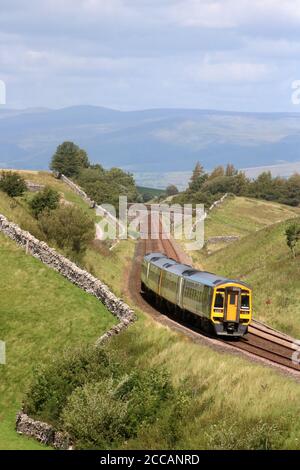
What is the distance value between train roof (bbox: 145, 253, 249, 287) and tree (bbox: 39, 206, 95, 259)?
5743 millimetres

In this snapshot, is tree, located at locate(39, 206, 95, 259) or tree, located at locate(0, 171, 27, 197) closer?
tree, located at locate(39, 206, 95, 259)

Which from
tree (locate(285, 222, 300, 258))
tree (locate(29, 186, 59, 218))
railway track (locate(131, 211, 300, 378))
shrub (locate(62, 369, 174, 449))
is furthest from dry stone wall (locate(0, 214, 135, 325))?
tree (locate(285, 222, 300, 258))

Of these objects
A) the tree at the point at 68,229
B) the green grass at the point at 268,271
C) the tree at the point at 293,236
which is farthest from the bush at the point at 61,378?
the tree at the point at 293,236

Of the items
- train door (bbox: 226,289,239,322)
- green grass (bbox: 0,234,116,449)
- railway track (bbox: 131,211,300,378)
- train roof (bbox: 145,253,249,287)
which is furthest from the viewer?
train roof (bbox: 145,253,249,287)

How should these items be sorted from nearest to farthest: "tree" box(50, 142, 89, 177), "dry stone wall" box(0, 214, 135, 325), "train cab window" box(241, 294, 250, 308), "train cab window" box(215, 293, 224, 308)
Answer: "dry stone wall" box(0, 214, 135, 325) → "train cab window" box(215, 293, 224, 308) → "train cab window" box(241, 294, 250, 308) → "tree" box(50, 142, 89, 177)

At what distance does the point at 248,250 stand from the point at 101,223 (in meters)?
19.6

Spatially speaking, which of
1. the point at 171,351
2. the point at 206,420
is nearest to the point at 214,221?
the point at 171,351

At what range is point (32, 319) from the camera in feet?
108

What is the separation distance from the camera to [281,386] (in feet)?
75.8

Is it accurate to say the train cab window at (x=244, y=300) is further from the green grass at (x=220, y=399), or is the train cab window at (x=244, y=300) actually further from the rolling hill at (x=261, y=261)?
the rolling hill at (x=261, y=261)

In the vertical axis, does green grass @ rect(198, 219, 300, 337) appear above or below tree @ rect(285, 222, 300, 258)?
below

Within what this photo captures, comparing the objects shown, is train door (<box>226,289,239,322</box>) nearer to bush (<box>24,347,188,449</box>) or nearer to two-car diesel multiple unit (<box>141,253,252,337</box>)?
two-car diesel multiple unit (<box>141,253,252,337</box>)

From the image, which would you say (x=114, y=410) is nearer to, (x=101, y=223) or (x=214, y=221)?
(x=101, y=223)

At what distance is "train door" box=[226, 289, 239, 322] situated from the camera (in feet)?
117
